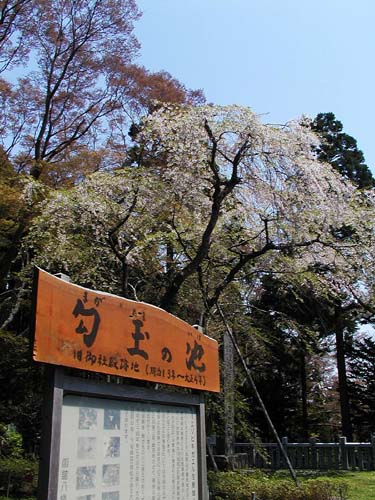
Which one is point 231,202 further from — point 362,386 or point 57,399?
point 362,386

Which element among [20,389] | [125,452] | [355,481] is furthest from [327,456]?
[125,452]

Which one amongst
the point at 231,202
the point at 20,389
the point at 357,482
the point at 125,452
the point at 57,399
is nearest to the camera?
the point at 57,399

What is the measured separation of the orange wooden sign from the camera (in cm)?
332

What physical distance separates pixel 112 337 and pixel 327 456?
14.9 meters

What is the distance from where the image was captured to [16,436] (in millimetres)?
13031

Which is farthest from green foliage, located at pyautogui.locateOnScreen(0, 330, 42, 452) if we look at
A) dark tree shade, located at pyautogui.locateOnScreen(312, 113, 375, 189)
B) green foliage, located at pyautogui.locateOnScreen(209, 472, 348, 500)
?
dark tree shade, located at pyautogui.locateOnScreen(312, 113, 375, 189)

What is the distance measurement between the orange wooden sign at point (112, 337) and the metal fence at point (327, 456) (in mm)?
11896

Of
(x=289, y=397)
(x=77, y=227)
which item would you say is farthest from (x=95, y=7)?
(x=289, y=397)

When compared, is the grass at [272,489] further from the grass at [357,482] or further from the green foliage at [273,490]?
the grass at [357,482]

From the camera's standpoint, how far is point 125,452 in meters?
3.73

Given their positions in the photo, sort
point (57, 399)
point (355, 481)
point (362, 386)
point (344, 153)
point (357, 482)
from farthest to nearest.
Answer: point (362, 386), point (344, 153), point (355, 481), point (357, 482), point (57, 399)

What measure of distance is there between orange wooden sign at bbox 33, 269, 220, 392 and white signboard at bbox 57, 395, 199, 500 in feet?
0.91

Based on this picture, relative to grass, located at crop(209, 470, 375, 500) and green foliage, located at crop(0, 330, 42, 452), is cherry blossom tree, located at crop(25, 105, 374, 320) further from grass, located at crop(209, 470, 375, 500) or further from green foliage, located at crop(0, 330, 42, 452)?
green foliage, located at crop(0, 330, 42, 452)

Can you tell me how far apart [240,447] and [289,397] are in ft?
27.8
